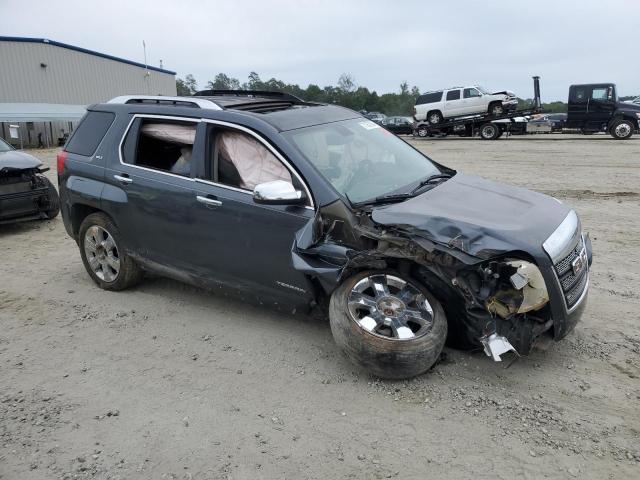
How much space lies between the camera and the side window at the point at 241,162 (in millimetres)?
4031

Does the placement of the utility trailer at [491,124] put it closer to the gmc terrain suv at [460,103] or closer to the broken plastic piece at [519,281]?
the gmc terrain suv at [460,103]

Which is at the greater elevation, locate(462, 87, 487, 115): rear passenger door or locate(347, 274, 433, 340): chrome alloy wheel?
locate(462, 87, 487, 115): rear passenger door

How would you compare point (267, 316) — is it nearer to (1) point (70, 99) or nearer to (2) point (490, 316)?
(2) point (490, 316)

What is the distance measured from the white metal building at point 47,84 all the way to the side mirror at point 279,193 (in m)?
28.4

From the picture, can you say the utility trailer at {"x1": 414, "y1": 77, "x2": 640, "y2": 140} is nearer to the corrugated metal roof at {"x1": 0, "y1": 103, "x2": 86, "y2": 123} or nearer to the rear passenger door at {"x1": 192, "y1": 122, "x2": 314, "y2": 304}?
the rear passenger door at {"x1": 192, "y1": 122, "x2": 314, "y2": 304}

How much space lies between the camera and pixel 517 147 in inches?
790

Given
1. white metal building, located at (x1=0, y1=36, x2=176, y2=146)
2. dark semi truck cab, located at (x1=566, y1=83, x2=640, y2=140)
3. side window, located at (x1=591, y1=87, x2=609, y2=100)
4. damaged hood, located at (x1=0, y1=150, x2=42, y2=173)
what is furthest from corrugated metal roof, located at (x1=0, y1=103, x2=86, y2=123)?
side window, located at (x1=591, y1=87, x2=609, y2=100)

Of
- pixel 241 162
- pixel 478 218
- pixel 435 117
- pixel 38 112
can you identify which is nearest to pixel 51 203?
pixel 241 162

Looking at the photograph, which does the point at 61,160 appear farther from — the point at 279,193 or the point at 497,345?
the point at 497,345

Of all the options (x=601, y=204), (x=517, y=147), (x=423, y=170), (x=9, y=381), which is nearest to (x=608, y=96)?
(x=517, y=147)

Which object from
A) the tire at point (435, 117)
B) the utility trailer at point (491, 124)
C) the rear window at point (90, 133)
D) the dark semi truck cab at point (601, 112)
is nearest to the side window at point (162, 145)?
the rear window at point (90, 133)

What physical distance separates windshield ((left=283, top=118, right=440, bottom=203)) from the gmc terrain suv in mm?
22526

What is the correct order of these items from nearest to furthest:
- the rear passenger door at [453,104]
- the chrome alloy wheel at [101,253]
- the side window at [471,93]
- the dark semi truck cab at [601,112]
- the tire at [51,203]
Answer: the chrome alloy wheel at [101,253] → the tire at [51,203] → the dark semi truck cab at [601,112] → the side window at [471,93] → the rear passenger door at [453,104]

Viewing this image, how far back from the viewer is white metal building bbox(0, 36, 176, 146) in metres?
31.0
